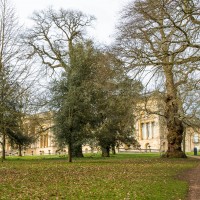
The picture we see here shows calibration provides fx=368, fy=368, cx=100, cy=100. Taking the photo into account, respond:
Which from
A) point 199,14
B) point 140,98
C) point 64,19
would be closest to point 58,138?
point 140,98

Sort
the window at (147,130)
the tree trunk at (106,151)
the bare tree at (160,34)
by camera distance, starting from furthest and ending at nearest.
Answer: the window at (147,130), the tree trunk at (106,151), the bare tree at (160,34)

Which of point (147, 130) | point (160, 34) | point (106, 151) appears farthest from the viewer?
point (147, 130)

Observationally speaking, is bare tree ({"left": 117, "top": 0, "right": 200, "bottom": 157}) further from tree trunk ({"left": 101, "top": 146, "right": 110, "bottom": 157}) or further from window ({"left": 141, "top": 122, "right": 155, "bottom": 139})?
window ({"left": 141, "top": 122, "right": 155, "bottom": 139})

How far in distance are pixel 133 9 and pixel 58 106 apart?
11396 mm

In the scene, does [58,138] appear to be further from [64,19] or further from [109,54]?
[64,19]

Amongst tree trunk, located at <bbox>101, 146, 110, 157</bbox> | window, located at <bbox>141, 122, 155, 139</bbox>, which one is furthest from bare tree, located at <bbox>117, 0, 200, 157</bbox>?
window, located at <bbox>141, 122, 155, 139</bbox>

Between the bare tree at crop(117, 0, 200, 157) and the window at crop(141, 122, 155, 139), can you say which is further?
the window at crop(141, 122, 155, 139)

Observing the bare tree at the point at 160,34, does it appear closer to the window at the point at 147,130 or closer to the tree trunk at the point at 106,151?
the tree trunk at the point at 106,151

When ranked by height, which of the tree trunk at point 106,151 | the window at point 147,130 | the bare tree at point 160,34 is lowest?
the tree trunk at point 106,151

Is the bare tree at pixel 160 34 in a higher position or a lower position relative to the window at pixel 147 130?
higher

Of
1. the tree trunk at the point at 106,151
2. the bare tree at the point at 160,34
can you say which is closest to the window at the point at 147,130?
the tree trunk at the point at 106,151

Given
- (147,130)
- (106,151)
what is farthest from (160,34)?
(147,130)

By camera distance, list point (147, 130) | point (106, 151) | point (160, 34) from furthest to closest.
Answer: point (147, 130)
point (106, 151)
point (160, 34)

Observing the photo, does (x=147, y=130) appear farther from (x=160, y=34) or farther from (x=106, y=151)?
(x=160, y=34)
